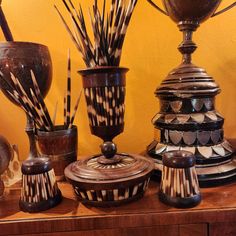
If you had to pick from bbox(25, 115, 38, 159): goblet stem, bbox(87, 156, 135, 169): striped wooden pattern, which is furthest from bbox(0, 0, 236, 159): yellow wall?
bbox(87, 156, 135, 169): striped wooden pattern

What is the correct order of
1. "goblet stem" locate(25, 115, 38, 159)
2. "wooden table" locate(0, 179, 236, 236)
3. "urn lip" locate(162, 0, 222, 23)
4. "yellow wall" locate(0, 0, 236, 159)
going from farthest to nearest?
"yellow wall" locate(0, 0, 236, 159) < "goblet stem" locate(25, 115, 38, 159) < "urn lip" locate(162, 0, 222, 23) < "wooden table" locate(0, 179, 236, 236)

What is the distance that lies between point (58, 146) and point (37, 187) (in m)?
0.13

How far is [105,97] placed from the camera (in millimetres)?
452

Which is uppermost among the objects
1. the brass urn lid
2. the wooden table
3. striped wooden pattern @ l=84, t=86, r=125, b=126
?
the brass urn lid

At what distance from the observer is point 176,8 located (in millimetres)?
522

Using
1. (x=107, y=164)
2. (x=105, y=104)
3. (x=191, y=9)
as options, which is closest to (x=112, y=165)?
(x=107, y=164)

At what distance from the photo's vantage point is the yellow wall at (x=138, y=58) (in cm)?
76

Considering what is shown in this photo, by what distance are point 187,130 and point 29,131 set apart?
0.40 m

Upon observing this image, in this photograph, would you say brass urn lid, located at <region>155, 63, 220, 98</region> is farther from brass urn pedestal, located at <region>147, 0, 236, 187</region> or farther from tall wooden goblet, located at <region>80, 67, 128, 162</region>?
tall wooden goblet, located at <region>80, 67, 128, 162</region>

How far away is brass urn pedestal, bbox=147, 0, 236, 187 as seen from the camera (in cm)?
51

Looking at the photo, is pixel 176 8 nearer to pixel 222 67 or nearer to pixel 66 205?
pixel 222 67

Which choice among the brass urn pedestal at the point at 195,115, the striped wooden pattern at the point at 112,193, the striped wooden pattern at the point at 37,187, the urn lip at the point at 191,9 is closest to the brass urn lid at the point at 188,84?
the brass urn pedestal at the point at 195,115

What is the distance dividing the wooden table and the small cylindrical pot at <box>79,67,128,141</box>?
156 millimetres

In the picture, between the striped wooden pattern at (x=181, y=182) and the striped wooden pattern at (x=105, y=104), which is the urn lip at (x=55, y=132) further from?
the striped wooden pattern at (x=181, y=182)
